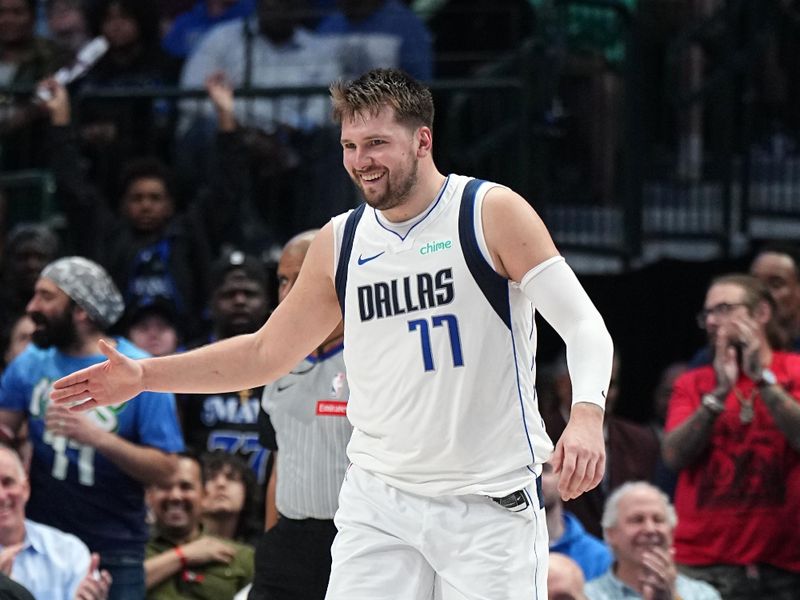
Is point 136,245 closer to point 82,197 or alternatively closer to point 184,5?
point 82,197

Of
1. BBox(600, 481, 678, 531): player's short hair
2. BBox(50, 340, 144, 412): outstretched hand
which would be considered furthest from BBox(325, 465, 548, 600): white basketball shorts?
BBox(600, 481, 678, 531): player's short hair

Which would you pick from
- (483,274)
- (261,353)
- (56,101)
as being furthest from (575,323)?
(56,101)

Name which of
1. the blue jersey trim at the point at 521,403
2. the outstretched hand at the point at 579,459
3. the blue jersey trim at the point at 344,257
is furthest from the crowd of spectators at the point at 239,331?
the outstretched hand at the point at 579,459

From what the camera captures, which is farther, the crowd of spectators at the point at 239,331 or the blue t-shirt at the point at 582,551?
the blue t-shirt at the point at 582,551

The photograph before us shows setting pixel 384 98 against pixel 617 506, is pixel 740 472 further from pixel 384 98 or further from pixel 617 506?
pixel 384 98

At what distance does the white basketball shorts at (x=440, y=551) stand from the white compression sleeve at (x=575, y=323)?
Answer: 445 mm

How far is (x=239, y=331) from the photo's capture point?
26.9 feet

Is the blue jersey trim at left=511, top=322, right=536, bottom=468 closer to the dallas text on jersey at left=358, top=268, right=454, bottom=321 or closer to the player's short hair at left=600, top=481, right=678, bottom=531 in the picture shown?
the dallas text on jersey at left=358, top=268, right=454, bottom=321

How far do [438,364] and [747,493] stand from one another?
10.8 feet

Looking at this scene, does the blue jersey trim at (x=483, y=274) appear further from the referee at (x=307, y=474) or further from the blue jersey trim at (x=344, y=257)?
the referee at (x=307, y=474)

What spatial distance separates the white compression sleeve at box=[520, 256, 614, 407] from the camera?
4230mm

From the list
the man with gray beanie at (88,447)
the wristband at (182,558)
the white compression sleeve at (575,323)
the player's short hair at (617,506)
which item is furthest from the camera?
the wristband at (182,558)

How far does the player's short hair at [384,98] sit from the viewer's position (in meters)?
4.46

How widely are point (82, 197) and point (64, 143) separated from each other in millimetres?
314
